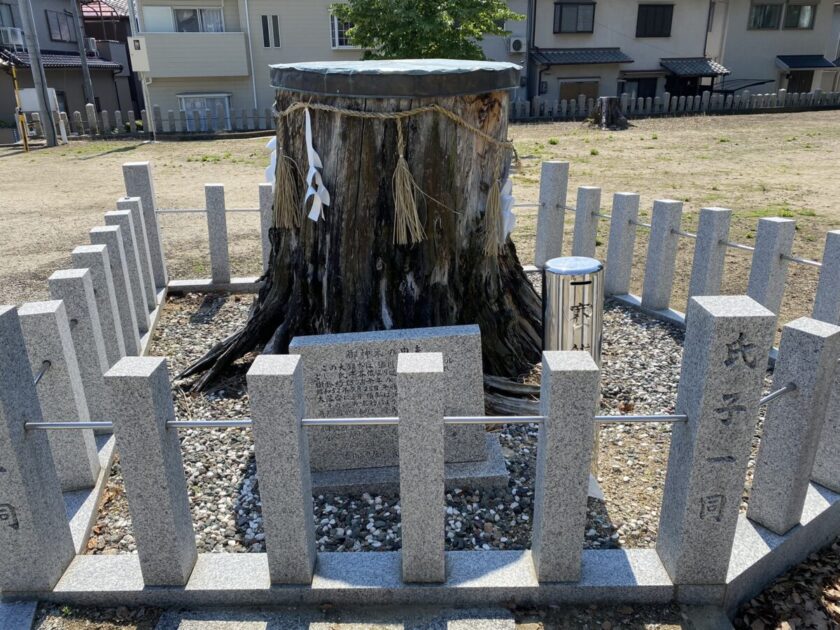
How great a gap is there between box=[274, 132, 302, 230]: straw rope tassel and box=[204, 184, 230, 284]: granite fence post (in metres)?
2.52

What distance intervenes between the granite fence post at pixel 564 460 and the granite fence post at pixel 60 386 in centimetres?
240

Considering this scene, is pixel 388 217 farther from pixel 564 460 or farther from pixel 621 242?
pixel 621 242

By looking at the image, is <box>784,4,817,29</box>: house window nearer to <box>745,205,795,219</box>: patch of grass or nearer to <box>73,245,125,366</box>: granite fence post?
<box>745,205,795,219</box>: patch of grass

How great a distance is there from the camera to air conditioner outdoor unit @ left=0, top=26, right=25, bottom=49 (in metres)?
23.5

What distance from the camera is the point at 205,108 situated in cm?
2300

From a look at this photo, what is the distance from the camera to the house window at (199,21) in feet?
72.9

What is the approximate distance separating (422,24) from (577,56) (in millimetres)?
11496

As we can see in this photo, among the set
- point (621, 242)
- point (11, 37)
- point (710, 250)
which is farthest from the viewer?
point (11, 37)

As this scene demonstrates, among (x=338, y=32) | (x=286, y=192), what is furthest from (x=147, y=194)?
(x=338, y=32)

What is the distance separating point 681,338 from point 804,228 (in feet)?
15.4

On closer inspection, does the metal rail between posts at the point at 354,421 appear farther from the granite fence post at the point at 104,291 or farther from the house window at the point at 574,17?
the house window at the point at 574,17

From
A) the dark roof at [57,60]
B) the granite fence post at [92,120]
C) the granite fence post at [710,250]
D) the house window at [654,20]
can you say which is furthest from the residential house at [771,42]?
the granite fence post at [710,250]

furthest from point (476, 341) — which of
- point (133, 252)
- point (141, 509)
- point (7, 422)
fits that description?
point (133, 252)

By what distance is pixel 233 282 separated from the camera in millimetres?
6949
